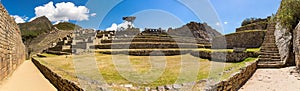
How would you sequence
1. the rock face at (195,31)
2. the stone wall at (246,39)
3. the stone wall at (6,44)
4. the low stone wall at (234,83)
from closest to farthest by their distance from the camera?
the low stone wall at (234,83)
the stone wall at (6,44)
the stone wall at (246,39)
the rock face at (195,31)

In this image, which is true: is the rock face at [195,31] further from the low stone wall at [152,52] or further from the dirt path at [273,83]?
the dirt path at [273,83]

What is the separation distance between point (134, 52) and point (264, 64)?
44.4ft

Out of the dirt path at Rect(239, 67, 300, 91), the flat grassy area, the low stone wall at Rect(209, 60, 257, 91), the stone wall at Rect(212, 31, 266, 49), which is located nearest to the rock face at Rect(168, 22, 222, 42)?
the stone wall at Rect(212, 31, 266, 49)

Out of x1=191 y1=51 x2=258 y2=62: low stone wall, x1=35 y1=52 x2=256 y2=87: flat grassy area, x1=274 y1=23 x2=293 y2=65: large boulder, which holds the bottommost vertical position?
x1=35 y1=52 x2=256 y2=87: flat grassy area

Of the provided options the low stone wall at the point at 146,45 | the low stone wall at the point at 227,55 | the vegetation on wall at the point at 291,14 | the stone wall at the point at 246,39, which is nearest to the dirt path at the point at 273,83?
the vegetation on wall at the point at 291,14

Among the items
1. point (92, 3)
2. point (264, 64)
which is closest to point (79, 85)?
point (92, 3)

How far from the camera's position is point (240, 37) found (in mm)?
19875

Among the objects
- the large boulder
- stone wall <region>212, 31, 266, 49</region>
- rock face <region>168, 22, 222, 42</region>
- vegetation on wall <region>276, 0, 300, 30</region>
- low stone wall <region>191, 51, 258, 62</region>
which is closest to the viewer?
vegetation on wall <region>276, 0, 300, 30</region>

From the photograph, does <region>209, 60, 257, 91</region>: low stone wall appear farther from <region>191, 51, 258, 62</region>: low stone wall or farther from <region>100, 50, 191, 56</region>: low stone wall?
<region>100, 50, 191, 56</region>: low stone wall

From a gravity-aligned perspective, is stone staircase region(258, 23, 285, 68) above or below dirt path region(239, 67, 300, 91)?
above

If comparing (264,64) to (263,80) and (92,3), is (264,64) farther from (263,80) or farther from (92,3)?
(92,3)

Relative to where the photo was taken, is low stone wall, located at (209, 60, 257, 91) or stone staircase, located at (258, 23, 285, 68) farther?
stone staircase, located at (258, 23, 285, 68)

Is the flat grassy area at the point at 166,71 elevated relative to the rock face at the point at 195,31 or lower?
lower

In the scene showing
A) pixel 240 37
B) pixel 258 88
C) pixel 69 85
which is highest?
pixel 240 37
